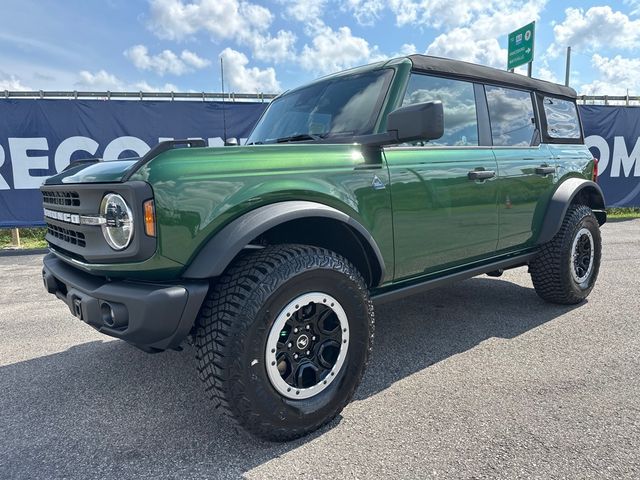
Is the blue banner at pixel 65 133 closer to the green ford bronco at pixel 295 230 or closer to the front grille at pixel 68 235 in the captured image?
the green ford bronco at pixel 295 230

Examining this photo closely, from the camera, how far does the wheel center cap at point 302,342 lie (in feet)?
7.19

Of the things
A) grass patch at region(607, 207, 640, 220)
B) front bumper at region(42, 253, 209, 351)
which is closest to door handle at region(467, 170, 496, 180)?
front bumper at region(42, 253, 209, 351)

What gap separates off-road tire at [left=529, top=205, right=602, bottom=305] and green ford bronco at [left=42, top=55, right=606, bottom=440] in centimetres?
73

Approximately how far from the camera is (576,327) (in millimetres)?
3535

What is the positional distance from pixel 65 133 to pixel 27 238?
86.9 inches

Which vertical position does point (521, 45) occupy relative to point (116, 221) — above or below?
above

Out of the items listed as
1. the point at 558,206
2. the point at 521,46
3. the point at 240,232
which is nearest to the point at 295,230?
the point at 240,232

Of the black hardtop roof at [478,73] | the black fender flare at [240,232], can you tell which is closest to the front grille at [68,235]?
the black fender flare at [240,232]

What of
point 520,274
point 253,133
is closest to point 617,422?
point 253,133

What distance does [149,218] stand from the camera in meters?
1.87

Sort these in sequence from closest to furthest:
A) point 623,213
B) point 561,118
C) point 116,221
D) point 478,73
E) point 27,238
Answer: point 116,221 < point 478,73 < point 561,118 < point 27,238 < point 623,213

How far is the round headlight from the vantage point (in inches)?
74.7

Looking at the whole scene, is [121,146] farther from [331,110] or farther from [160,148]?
[160,148]

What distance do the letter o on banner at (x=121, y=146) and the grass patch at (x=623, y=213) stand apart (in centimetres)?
1081
